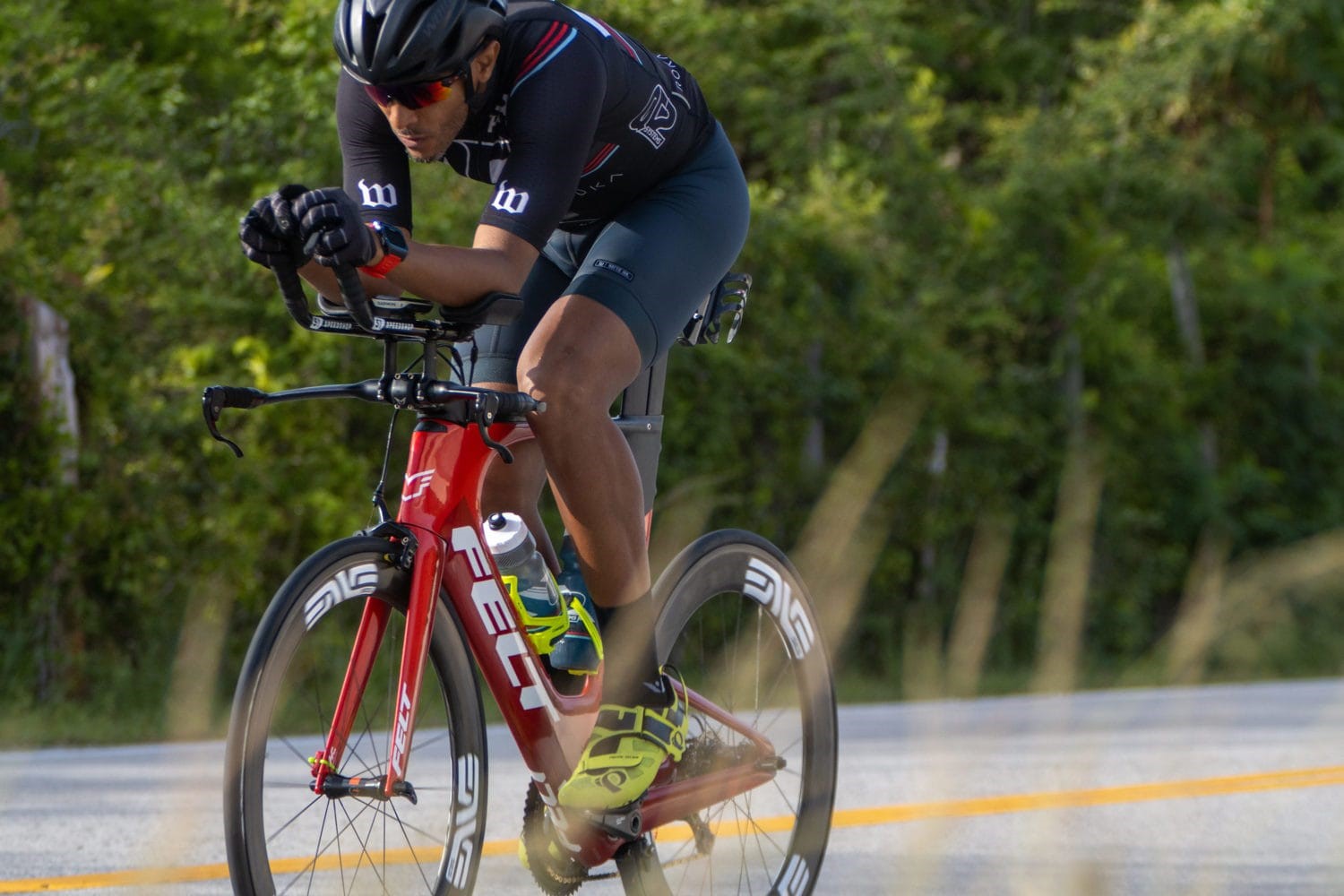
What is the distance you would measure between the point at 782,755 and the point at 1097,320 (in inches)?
402

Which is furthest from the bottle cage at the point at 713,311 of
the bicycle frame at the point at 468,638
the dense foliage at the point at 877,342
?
the dense foliage at the point at 877,342

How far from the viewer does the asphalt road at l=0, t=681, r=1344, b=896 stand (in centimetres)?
435

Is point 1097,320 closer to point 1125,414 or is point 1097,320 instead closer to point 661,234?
point 1125,414

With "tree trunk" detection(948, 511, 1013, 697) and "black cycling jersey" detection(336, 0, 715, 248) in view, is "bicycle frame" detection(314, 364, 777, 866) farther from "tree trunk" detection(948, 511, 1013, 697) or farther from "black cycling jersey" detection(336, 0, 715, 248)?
"tree trunk" detection(948, 511, 1013, 697)

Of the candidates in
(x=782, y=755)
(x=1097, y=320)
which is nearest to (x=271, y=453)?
(x=782, y=755)

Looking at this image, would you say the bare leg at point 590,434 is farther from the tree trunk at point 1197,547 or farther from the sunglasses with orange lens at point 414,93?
the tree trunk at point 1197,547

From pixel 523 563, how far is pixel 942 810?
2.14 metres

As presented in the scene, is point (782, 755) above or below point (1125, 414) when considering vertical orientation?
above

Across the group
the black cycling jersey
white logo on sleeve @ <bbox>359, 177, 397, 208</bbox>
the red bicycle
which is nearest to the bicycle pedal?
the red bicycle

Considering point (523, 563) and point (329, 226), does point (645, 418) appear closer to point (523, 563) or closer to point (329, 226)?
point (523, 563)

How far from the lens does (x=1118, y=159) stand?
15.5m

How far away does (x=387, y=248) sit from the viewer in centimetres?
293

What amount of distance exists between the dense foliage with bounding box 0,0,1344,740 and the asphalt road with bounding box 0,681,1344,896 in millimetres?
570

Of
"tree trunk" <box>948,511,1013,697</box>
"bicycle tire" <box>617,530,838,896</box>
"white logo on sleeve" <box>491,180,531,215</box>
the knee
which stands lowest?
"tree trunk" <box>948,511,1013,697</box>
